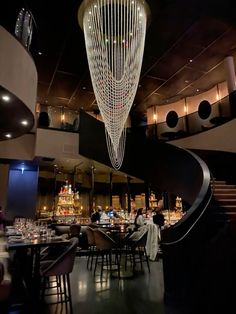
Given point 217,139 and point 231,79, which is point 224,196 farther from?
point 231,79

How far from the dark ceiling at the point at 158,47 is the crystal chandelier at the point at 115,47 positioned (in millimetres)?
1174

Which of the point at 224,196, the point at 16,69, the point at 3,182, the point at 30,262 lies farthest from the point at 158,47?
the point at 3,182

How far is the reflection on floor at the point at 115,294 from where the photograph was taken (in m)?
3.50

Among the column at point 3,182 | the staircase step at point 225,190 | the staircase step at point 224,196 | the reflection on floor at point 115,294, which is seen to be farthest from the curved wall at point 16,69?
the column at point 3,182

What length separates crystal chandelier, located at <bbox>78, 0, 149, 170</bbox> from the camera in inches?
195

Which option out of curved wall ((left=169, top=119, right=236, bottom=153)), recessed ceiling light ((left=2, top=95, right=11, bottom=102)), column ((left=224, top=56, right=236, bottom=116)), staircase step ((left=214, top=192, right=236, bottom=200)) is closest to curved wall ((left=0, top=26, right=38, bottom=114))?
recessed ceiling light ((left=2, top=95, right=11, bottom=102))

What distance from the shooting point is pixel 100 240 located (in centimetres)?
580

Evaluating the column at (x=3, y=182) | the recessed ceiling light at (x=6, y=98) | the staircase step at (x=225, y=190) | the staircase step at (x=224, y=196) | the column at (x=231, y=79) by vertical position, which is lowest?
the staircase step at (x=224, y=196)

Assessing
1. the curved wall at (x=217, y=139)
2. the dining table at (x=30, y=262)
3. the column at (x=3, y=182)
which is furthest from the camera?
the column at (x=3, y=182)

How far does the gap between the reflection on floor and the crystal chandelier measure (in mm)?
3456

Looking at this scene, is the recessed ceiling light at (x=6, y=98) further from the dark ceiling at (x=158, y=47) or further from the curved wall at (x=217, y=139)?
the curved wall at (x=217, y=139)

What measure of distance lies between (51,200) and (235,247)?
40.1 ft

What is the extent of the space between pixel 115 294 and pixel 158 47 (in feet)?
23.8

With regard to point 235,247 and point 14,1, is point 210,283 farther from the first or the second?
point 14,1
